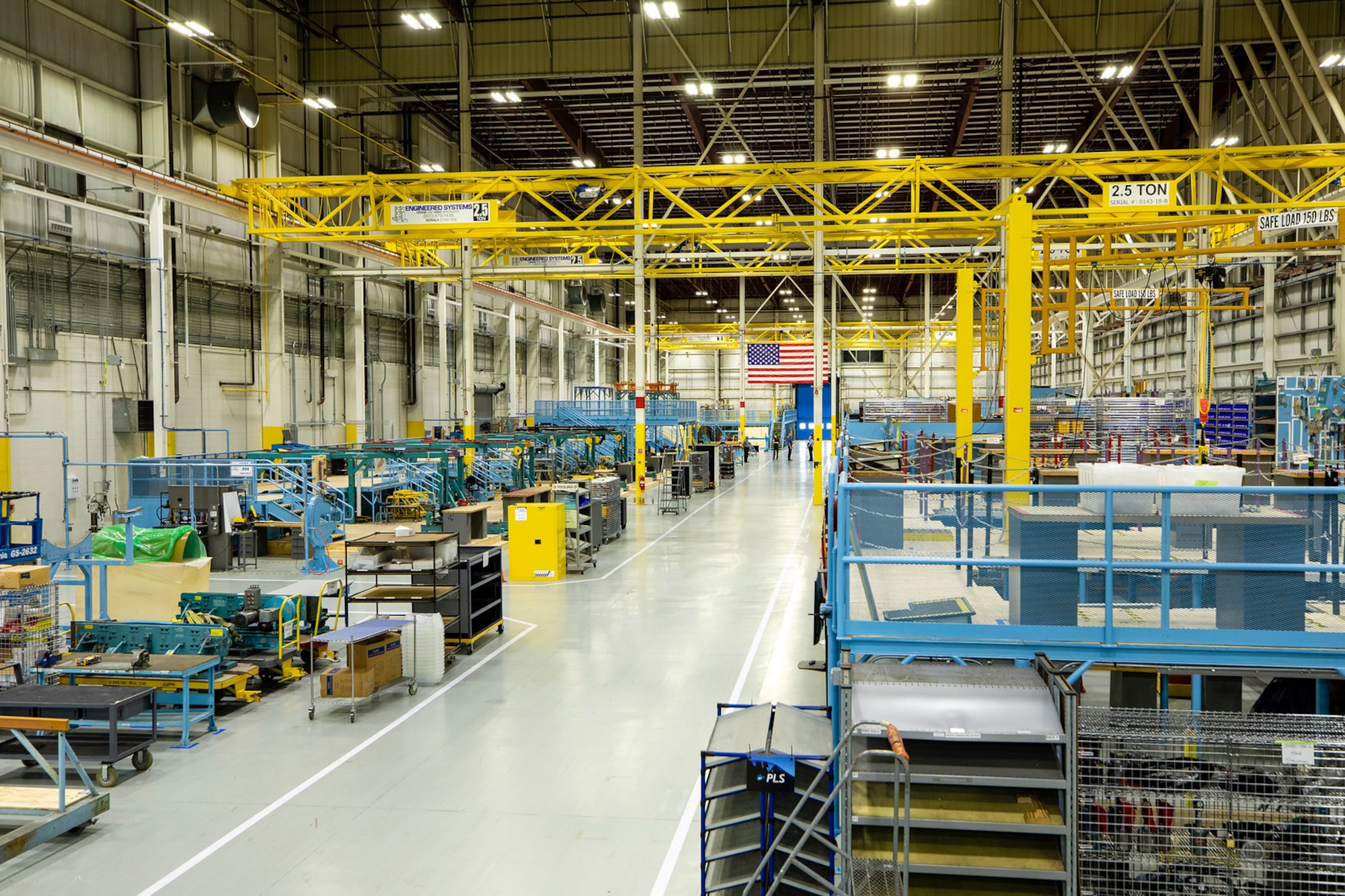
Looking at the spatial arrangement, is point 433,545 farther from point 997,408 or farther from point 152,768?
point 997,408

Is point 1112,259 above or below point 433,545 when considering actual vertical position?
above

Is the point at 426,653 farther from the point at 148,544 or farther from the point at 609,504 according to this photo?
the point at 609,504

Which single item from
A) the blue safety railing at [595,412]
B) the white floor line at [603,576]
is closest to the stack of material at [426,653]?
the white floor line at [603,576]

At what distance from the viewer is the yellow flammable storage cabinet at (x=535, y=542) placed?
17406 mm

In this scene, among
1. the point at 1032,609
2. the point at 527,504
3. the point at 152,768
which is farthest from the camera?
the point at 527,504

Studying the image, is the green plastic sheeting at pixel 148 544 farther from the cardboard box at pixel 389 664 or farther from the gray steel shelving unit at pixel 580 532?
the gray steel shelving unit at pixel 580 532

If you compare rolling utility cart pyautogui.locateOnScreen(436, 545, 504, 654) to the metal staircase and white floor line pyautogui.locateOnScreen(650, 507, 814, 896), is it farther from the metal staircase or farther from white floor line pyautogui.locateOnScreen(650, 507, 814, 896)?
the metal staircase

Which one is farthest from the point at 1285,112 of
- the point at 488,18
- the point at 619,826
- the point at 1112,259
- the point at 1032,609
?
the point at 619,826

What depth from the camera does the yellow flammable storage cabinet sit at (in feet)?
57.1

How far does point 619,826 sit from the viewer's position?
7148mm

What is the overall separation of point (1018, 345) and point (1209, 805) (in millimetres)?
8685

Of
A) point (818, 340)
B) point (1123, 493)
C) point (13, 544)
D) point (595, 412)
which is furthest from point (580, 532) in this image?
point (595, 412)

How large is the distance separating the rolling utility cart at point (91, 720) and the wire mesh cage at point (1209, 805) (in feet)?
26.1

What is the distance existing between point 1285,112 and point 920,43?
12.3 m
